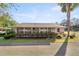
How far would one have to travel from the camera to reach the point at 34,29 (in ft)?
10.1

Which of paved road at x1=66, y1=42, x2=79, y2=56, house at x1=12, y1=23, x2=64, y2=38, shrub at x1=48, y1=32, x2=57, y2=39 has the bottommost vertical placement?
paved road at x1=66, y1=42, x2=79, y2=56

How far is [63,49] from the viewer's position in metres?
3.11

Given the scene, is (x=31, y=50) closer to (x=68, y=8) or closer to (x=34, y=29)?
(x=34, y=29)

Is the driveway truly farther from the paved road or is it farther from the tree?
the tree

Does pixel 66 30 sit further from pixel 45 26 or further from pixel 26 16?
pixel 26 16

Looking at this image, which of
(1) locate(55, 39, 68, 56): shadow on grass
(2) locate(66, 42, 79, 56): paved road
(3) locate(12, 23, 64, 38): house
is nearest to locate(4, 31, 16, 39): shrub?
(3) locate(12, 23, 64, 38): house

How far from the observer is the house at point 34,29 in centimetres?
304

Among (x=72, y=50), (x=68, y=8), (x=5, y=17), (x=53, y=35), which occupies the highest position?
(x=68, y=8)

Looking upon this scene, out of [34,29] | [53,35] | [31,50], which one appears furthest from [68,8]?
[31,50]

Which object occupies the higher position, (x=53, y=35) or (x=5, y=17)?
(x=5, y=17)

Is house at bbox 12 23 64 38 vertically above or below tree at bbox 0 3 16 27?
below

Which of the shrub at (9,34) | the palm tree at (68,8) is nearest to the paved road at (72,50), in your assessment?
the palm tree at (68,8)

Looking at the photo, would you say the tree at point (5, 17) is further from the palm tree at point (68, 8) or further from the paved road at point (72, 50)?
the paved road at point (72, 50)

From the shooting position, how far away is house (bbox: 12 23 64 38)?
9.98 feet
